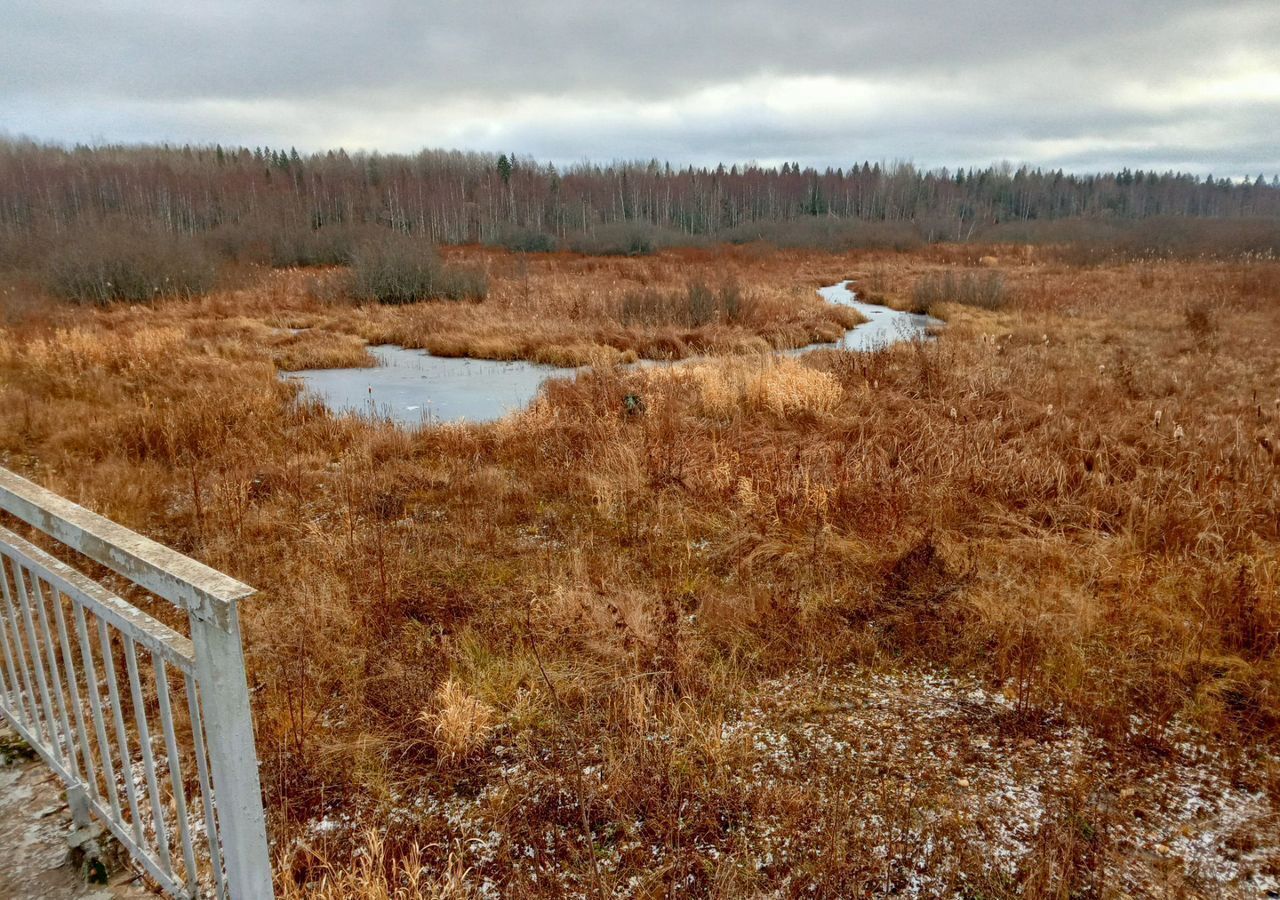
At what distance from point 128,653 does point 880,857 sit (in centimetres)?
278

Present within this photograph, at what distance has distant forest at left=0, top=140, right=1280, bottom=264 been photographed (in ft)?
157

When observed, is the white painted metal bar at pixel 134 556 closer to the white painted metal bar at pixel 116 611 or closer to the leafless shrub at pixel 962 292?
the white painted metal bar at pixel 116 611

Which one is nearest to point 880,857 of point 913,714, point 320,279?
point 913,714

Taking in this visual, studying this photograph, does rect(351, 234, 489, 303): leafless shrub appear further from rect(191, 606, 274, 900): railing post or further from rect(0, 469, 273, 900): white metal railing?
rect(191, 606, 274, 900): railing post

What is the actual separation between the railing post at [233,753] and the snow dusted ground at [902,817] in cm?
125

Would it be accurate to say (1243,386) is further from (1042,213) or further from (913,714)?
(1042,213)

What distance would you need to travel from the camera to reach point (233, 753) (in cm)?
174

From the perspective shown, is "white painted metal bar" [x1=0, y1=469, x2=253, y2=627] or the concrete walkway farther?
the concrete walkway

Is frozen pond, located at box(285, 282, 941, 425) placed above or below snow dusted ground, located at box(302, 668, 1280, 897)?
above

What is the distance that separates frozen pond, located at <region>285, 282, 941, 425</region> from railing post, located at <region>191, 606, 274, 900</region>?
7.95m

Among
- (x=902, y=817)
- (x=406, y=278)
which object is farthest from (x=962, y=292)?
(x=902, y=817)

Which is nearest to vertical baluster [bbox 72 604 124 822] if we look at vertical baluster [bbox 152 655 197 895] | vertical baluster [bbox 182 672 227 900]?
vertical baluster [bbox 152 655 197 895]

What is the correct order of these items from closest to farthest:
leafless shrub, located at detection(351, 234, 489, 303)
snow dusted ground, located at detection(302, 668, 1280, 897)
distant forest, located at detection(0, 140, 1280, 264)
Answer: snow dusted ground, located at detection(302, 668, 1280, 897)
leafless shrub, located at detection(351, 234, 489, 303)
distant forest, located at detection(0, 140, 1280, 264)

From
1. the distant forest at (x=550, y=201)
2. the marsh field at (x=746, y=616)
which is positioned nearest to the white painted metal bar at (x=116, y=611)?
the marsh field at (x=746, y=616)
